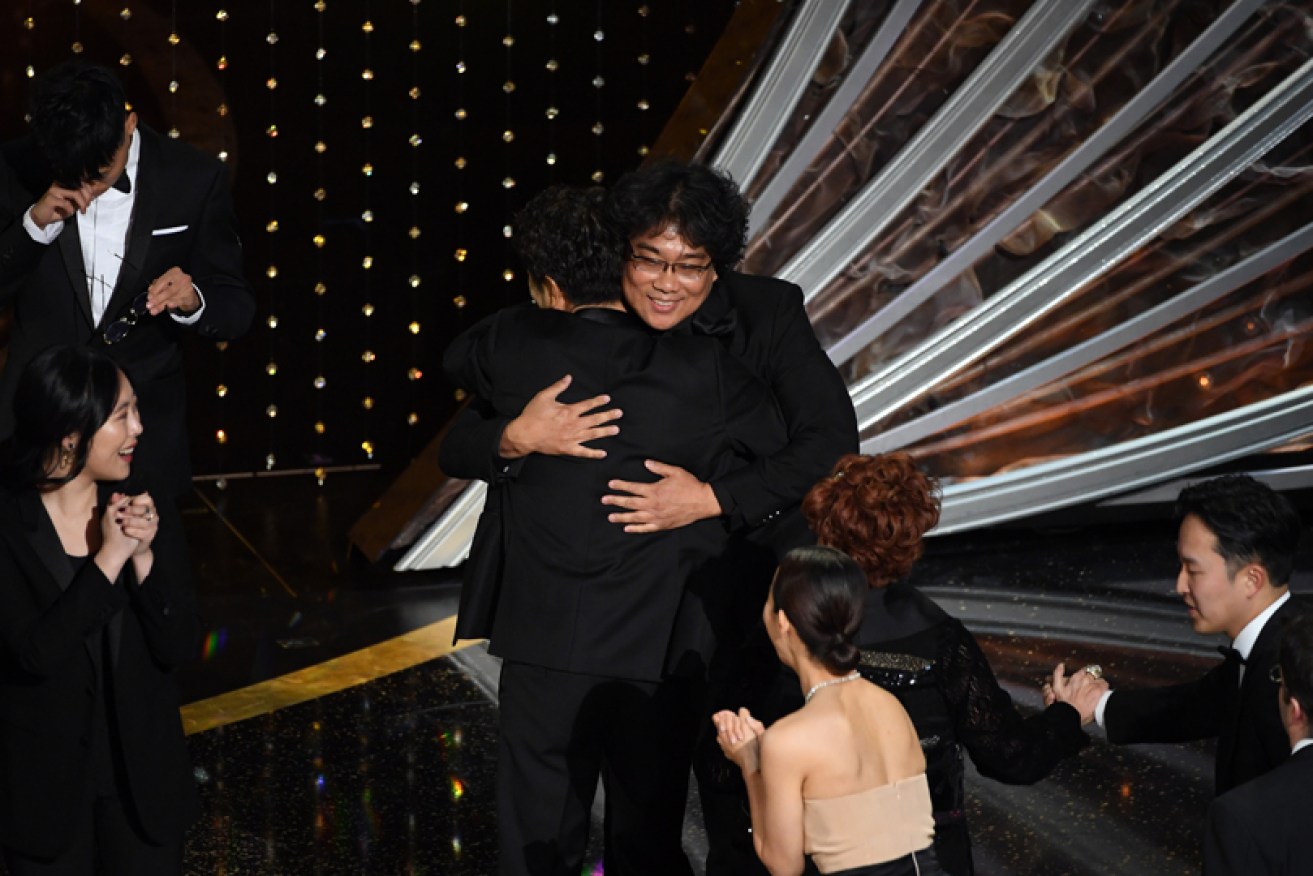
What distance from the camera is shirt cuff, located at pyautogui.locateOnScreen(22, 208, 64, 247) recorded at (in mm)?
3482

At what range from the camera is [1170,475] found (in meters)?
6.17

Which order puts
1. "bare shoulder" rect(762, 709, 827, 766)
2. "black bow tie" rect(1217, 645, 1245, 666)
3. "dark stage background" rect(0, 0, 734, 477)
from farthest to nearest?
"dark stage background" rect(0, 0, 734, 477)
"black bow tie" rect(1217, 645, 1245, 666)
"bare shoulder" rect(762, 709, 827, 766)

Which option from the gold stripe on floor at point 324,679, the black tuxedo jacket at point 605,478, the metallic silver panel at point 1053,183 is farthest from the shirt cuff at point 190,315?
the metallic silver panel at point 1053,183

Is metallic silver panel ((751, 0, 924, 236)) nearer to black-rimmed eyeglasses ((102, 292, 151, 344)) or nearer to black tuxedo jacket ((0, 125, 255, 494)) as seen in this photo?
black tuxedo jacket ((0, 125, 255, 494))

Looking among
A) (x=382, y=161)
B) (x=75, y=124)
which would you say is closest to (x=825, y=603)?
(x=75, y=124)

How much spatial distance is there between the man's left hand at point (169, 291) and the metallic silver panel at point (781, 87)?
8.37ft

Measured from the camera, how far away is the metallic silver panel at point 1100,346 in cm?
593

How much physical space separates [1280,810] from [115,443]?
6.36 feet

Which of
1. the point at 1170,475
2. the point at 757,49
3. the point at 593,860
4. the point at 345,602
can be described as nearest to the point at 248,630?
the point at 345,602

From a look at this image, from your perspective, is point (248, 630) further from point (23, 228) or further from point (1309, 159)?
point (1309, 159)

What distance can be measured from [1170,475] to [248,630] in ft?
10.7

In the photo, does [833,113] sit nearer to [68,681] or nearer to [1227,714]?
[1227,714]

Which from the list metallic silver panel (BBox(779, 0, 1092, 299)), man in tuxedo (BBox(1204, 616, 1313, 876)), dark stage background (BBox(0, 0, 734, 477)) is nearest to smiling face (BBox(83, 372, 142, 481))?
man in tuxedo (BBox(1204, 616, 1313, 876))

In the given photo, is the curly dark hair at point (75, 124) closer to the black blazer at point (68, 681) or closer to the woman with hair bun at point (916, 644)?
the black blazer at point (68, 681)
